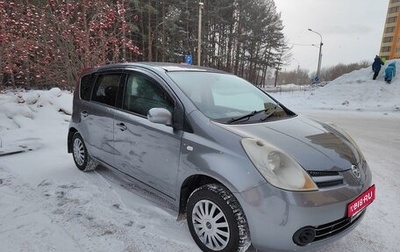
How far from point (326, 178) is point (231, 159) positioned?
2.43 ft

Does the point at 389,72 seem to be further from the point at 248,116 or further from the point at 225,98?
the point at 248,116

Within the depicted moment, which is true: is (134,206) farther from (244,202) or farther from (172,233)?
(244,202)

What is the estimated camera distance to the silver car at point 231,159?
229cm

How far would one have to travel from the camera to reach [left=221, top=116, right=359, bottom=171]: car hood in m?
2.44

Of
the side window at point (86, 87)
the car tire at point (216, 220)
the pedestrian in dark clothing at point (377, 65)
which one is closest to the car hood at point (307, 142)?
the car tire at point (216, 220)

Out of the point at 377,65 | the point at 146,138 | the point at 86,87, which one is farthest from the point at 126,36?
the point at 146,138

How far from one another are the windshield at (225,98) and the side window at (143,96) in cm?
21

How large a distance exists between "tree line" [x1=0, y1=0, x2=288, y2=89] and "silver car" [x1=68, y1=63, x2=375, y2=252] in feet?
30.1

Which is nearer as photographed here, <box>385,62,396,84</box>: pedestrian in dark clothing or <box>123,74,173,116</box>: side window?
<box>123,74,173,116</box>: side window

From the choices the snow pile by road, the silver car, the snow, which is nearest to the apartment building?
Result: the snow pile by road

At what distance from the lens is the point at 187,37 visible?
31453 mm

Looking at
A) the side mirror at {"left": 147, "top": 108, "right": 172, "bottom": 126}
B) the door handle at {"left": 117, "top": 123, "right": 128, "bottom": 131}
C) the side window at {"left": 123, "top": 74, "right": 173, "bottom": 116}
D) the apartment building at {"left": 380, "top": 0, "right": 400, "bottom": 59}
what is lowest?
the door handle at {"left": 117, "top": 123, "right": 128, "bottom": 131}

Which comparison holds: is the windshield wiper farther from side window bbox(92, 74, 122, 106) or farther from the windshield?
side window bbox(92, 74, 122, 106)

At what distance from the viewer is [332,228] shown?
2.43 meters
